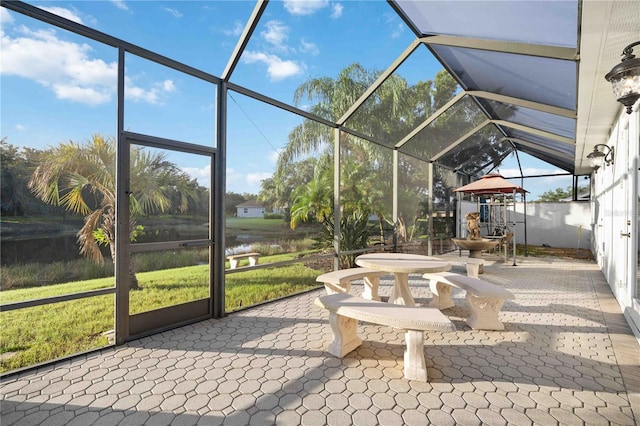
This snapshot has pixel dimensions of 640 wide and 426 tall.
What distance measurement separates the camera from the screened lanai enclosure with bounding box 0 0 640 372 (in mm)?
2762

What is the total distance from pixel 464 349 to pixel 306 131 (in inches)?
Answer: 200

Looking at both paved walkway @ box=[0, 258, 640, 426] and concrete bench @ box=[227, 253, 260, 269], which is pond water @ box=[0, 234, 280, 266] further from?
concrete bench @ box=[227, 253, 260, 269]

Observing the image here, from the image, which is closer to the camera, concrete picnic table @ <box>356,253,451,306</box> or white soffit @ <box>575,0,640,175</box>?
white soffit @ <box>575,0,640,175</box>

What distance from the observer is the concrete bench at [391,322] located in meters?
2.32

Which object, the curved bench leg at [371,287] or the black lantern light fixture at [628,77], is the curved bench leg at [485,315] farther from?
the black lantern light fixture at [628,77]

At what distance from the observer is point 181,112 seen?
11.5ft

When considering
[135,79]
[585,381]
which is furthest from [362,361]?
[135,79]

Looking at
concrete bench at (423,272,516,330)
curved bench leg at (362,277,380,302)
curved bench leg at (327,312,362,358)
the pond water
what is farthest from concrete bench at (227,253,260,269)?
concrete bench at (423,272,516,330)

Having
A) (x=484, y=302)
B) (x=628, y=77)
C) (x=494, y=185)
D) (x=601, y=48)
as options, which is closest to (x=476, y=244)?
(x=494, y=185)

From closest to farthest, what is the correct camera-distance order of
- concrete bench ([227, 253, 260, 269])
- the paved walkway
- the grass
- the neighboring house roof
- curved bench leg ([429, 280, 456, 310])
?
the paved walkway → the grass → curved bench leg ([429, 280, 456, 310]) → concrete bench ([227, 253, 260, 269]) → the neighboring house roof

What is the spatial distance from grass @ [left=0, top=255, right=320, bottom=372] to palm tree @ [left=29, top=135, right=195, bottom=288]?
0.25 meters

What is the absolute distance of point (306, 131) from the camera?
6.66 meters

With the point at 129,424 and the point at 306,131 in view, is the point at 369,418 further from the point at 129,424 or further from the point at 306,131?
the point at 306,131

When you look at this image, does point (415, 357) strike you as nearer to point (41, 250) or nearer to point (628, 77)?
point (628, 77)
